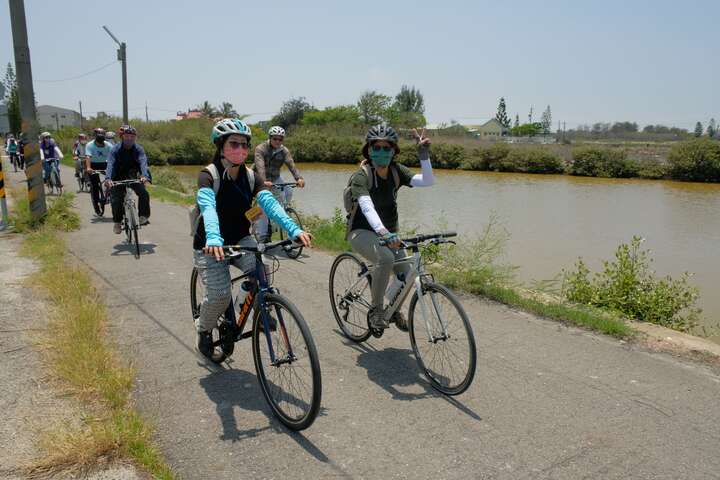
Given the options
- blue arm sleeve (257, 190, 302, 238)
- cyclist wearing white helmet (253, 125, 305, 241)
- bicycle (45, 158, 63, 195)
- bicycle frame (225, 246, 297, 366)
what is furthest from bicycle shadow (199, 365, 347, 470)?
bicycle (45, 158, 63, 195)

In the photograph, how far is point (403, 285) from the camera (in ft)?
15.6

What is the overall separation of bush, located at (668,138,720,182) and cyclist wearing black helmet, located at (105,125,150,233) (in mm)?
35470

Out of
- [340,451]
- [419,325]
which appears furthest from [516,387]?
[340,451]

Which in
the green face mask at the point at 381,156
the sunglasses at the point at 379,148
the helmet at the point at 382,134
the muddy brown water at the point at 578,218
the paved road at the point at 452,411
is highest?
the helmet at the point at 382,134

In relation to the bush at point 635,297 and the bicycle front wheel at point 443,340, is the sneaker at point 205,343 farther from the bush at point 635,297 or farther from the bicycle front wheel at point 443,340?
the bush at point 635,297

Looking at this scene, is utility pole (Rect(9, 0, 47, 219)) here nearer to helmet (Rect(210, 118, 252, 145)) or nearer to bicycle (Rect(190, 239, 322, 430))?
helmet (Rect(210, 118, 252, 145))

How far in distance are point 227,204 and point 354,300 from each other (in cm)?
177

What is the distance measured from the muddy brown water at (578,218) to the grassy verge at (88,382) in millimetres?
5987

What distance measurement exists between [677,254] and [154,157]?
4413 centimetres

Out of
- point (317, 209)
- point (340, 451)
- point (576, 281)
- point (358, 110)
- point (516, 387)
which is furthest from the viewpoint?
point (358, 110)

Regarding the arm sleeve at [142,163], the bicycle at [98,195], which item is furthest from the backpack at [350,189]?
the bicycle at [98,195]

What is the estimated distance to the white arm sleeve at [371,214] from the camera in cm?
442

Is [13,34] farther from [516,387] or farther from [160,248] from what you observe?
[516,387]

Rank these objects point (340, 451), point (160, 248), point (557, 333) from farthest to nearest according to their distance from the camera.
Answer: point (160, 248), point (557, 333), point (340, 451)
